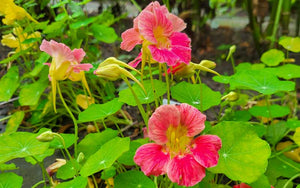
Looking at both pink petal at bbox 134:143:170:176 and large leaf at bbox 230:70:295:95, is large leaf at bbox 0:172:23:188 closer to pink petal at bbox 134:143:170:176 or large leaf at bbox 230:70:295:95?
pink petal at bbox 134:143:170:176

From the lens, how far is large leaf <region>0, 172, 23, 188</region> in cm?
83

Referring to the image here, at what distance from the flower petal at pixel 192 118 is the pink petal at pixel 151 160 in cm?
7

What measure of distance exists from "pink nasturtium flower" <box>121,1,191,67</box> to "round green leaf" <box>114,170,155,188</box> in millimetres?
288

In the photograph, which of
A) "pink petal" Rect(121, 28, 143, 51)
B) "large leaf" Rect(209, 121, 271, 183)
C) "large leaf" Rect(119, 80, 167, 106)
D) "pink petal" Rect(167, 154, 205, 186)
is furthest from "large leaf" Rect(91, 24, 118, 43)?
"pink petal" Rect(167, 154, 205, 186)

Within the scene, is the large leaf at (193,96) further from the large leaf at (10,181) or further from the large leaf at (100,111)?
the large leaf at (10,181)

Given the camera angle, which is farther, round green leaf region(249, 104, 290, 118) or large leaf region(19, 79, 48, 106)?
large leaf region(19, 79, 48, 106)

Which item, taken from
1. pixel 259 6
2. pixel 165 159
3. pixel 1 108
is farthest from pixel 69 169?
pixel 259 6

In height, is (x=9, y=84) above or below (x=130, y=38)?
below

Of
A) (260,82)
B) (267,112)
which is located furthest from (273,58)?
(260,82)

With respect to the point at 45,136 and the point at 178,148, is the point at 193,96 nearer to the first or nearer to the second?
the point at 178,148

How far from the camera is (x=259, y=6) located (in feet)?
7.92

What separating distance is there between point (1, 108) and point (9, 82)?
1.01 ft

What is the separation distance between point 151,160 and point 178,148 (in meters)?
0.07

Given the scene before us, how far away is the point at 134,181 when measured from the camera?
2.41 ft
